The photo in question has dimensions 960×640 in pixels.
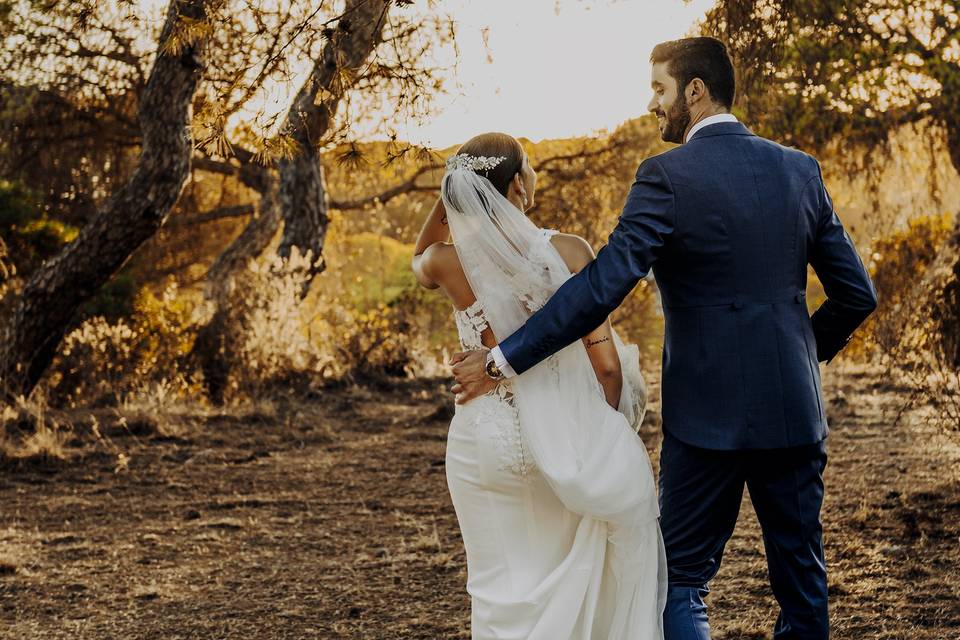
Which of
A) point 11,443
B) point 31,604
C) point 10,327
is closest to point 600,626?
point 31,604

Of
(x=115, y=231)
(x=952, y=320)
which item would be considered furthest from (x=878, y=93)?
(x=115, y=231)

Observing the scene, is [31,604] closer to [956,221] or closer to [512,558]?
[512,558]

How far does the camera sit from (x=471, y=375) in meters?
2.79

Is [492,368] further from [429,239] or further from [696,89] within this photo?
[696,89]

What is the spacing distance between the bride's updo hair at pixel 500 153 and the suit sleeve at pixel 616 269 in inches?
17.2

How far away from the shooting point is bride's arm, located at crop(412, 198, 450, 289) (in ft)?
9.85

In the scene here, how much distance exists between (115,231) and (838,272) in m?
6.20

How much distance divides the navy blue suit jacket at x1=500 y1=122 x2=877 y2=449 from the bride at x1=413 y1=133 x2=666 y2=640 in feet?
0.66

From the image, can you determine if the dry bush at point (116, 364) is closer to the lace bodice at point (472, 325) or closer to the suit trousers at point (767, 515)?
the lace bodice at point (472, 325)

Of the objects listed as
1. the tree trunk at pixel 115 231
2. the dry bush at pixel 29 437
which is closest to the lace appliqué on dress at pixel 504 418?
the tree trunk at pixel 115 231

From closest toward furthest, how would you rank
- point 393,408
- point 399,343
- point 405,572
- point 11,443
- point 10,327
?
1. point 405,572
2. point 11,443
3. point 10,327
4. point 393,408
5. point 399,343

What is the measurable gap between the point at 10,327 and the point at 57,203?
6031mm

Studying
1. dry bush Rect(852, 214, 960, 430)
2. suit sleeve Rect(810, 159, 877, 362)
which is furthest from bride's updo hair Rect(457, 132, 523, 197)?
dry bush Rect(852, 214, 960, 430)

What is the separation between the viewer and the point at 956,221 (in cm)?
980
